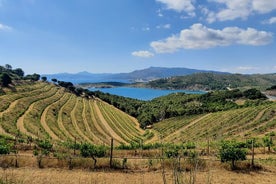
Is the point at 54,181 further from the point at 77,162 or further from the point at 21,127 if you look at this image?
the point at 21,127

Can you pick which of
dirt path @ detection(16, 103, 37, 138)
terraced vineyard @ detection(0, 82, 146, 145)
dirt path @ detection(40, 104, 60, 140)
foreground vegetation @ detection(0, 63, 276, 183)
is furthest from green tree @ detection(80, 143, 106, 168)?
dirt path @ detection(40, 104, 60, 140)

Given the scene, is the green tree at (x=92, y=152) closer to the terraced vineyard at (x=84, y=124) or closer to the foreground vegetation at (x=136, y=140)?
the foreground vegetation at (x=136, y=140)

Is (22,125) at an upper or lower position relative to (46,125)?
upper

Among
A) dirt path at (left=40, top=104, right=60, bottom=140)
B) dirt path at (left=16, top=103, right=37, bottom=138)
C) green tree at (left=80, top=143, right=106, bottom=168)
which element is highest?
green tree at (left=80, top=143, right=106, bottom=168)

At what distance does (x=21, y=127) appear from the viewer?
44969 millimetres

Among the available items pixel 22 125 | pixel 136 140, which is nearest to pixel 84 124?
pixel 136 140

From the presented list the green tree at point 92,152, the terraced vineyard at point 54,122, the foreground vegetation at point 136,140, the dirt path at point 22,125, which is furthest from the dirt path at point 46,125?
the green tree at point 92,152

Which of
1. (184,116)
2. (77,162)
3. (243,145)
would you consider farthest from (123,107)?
(77,162)

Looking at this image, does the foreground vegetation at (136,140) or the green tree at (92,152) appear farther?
the green tree at (92,152)

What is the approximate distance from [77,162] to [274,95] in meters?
144

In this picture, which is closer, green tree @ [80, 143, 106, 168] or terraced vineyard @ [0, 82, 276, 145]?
green tree @ [80, 143, 106, 168]

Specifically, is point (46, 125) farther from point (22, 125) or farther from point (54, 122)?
point (22, 125)

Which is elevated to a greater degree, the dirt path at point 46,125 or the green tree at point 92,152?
the green tree at point 92,152

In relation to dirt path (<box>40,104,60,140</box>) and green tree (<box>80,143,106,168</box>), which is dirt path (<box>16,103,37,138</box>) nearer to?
dirt path (<box>40,104,60,140</box>)
